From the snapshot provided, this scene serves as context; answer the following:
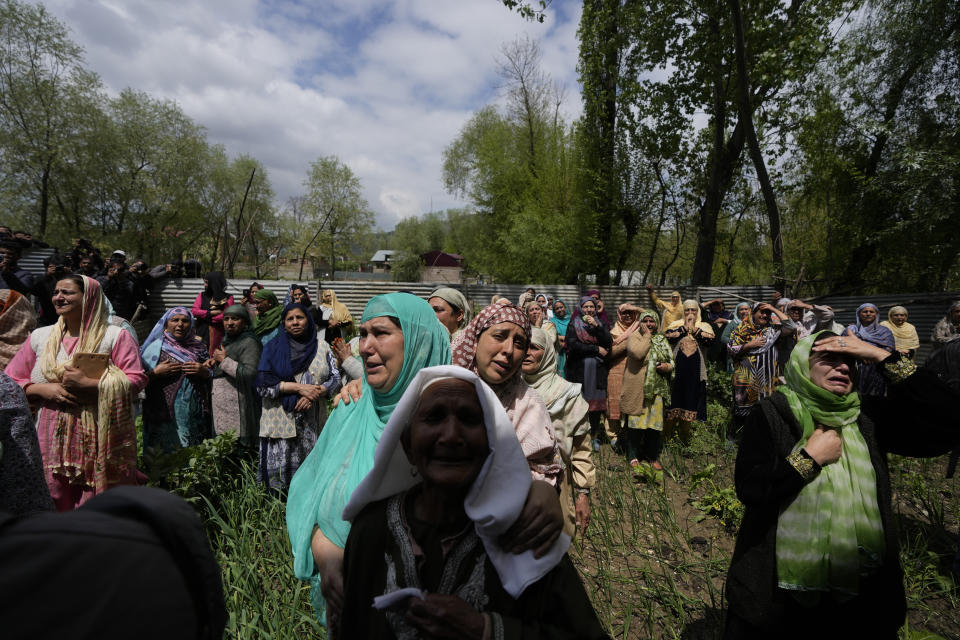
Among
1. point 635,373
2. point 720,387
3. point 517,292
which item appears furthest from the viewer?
point 517,292

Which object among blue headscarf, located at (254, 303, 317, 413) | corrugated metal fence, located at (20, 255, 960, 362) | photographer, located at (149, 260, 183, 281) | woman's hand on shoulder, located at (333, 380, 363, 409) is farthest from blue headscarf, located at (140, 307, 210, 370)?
photographer, located at (149, 260, 183, 281)

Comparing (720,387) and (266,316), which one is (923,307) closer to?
(720,387)

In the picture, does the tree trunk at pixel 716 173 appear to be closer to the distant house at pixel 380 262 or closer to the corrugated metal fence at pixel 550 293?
the corrugated metal fence at pixel 550 293

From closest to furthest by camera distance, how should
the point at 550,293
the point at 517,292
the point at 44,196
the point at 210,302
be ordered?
the point at 210,302 < the point at 517,292 < the point at 550,293 < the point at 44,196

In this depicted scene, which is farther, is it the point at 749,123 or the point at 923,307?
the point at 923,307

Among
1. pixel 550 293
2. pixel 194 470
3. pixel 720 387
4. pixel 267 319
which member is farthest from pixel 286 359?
pixel 550 293

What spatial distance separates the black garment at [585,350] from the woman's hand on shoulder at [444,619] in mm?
4884

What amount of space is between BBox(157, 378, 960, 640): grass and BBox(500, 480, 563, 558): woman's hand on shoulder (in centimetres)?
187

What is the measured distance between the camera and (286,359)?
3934 mm

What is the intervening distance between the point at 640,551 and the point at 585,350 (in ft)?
8.86

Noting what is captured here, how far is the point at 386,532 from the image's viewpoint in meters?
1.38

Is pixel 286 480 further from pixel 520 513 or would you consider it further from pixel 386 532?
pixel 520 513

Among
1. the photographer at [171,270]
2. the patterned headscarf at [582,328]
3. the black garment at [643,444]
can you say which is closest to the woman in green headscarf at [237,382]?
the patterned headscarf at [582,328]

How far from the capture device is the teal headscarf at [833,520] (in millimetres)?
1985
